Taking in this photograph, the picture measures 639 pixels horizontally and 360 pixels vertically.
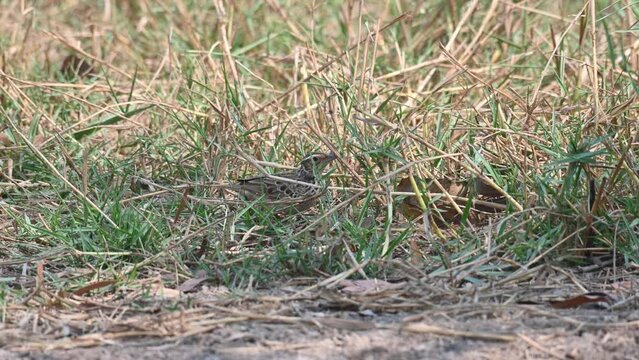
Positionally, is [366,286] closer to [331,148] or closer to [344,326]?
[344,326]

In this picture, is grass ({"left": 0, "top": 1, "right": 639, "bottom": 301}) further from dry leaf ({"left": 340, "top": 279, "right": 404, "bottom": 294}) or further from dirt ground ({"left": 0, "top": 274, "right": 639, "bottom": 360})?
dirt ground ({"left": 0, "top": 274, "right": 639, "bottom": 360})

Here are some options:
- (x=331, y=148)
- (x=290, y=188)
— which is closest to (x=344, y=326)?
(x=331, y=148)

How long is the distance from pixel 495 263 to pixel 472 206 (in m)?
0.55

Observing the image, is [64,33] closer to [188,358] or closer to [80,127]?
[80,127]

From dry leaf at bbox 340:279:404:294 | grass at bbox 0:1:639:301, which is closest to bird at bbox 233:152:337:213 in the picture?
grass at bbox 0:1:639:301

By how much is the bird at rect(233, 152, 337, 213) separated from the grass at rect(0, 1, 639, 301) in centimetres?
7

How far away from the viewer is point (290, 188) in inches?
194

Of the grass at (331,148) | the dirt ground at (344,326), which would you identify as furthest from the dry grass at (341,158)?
the dirt ground at (344,326)

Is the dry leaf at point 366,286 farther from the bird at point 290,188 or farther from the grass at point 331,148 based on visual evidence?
the bird at point 290,188

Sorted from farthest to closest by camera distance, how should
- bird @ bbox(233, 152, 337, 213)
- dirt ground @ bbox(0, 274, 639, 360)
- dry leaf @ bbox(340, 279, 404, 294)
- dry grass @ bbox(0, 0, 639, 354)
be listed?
1. bird @ bbox(233, 152, 337, 213)
2. dry grass @ bbox(0, 0, 639, 354)
3. dry leaf @ bbox(340, 279, 404, 294)
4. dirt ground @ bbox(0, 274, 639, 360)

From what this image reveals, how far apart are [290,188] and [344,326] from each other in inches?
54.6

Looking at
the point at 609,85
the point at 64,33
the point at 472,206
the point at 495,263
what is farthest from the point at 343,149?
the point at 64,33

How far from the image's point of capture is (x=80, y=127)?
243 inches

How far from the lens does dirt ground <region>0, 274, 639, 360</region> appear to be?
345 cm
